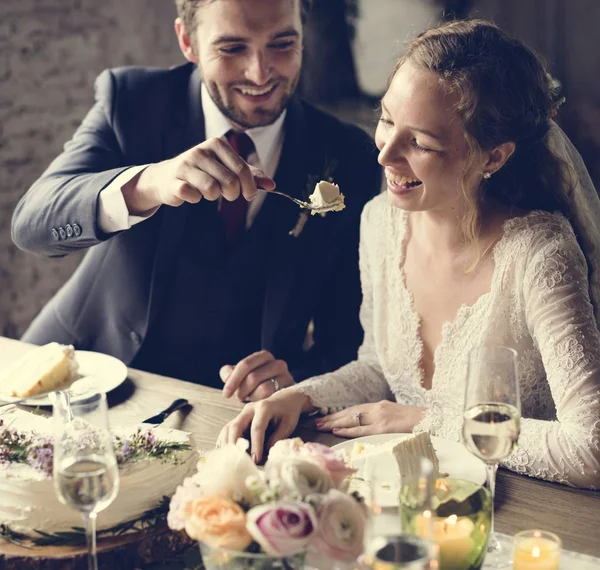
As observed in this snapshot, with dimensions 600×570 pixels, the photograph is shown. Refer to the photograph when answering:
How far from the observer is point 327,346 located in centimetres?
265

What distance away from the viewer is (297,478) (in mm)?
1002

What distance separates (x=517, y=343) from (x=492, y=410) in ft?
2.33

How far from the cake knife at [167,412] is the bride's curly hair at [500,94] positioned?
79 cm

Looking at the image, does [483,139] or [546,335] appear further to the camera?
[483,139]

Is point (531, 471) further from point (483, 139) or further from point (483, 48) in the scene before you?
point (483, 48)

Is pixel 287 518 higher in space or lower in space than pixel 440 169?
lower

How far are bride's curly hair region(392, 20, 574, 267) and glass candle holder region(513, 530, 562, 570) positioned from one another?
961 mm

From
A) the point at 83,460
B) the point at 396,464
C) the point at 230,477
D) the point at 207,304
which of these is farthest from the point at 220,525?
the point at 207,304

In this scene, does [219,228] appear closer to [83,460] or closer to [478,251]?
[478,251]

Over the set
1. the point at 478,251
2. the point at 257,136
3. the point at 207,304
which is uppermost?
the point at 257,136

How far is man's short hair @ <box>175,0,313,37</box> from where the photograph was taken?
2539 mm

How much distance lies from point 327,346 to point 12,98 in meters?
1.95

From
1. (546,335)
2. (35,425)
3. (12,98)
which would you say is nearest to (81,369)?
(35,425)

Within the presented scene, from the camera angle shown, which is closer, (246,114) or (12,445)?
(12,445)
